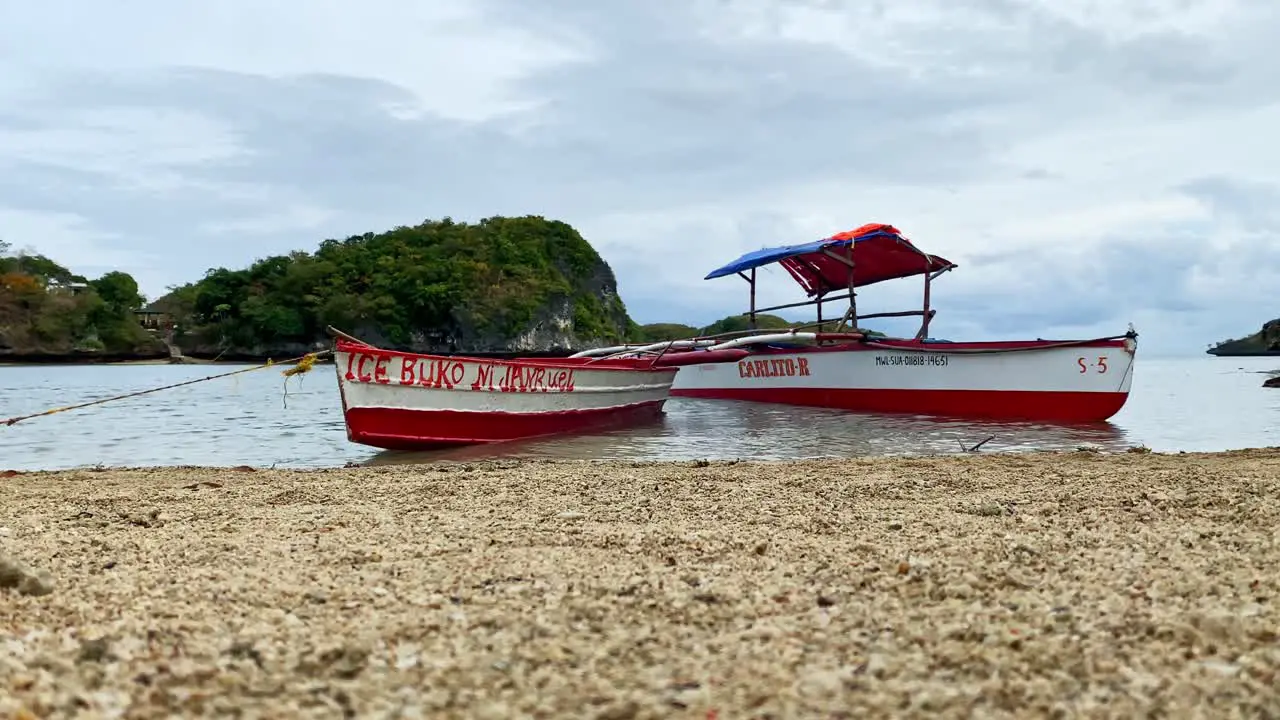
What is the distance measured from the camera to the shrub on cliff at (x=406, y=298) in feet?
328

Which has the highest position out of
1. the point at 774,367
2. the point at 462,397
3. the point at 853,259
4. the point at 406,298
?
the point at 406,298

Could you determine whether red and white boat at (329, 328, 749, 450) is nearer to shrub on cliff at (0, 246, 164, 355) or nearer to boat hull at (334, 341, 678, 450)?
boat hull at (334, 341, 678, 450)

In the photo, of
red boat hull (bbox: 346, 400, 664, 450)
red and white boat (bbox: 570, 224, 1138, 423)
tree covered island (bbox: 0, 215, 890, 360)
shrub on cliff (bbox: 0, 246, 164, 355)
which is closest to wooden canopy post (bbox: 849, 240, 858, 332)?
red and white boat (bbox: 570, 224, 1138, 423)

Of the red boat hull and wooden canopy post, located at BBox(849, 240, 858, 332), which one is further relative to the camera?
wooden canopy post, located at BBox(849, 240, 858, 332)

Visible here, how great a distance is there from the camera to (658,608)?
2904mm

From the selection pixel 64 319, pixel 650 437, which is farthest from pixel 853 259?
pixel 64 319

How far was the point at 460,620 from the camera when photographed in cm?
276

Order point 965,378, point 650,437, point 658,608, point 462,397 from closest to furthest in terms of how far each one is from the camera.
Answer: point 658,608 → point 462,397 → point 650,437 → point 965,378

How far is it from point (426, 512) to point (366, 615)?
2474mm

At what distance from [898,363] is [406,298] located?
8963 cm

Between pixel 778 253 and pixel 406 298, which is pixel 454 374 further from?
pixel 406 298

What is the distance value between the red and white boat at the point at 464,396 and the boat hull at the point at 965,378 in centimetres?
550

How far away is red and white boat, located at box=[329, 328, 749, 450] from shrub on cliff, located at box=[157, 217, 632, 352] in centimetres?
8556

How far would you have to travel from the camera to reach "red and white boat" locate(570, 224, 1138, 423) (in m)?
16.1
